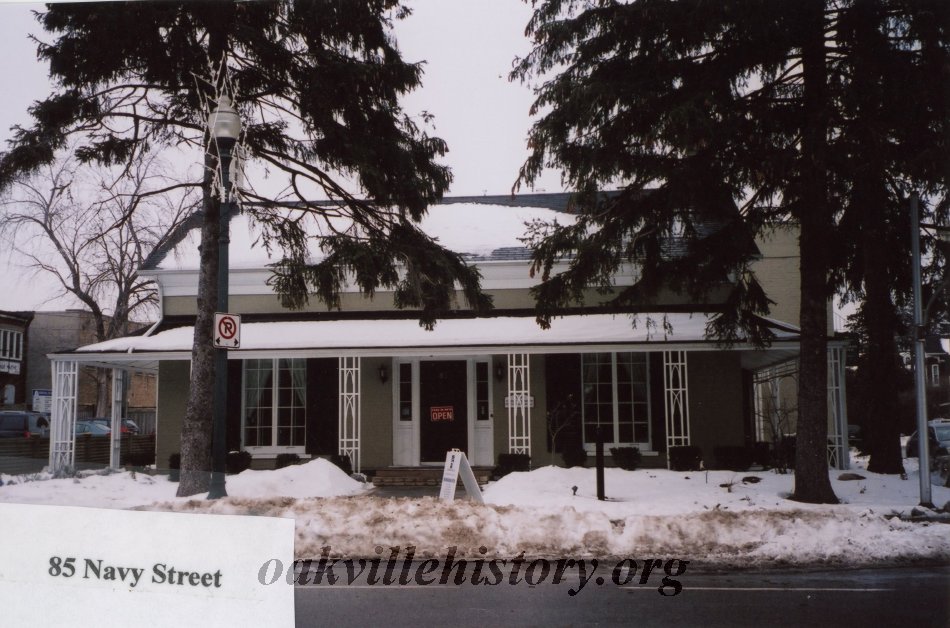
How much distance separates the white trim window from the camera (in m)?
13.1

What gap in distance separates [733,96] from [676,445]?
20.3ft

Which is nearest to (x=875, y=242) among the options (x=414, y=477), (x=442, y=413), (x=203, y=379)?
(x=442, y=413)

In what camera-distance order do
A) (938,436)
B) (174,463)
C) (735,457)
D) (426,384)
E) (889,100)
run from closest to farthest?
(889,100) < (735,457) < (174,463) < (426,384) < (938,436)

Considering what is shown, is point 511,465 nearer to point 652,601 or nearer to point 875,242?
point 875,242

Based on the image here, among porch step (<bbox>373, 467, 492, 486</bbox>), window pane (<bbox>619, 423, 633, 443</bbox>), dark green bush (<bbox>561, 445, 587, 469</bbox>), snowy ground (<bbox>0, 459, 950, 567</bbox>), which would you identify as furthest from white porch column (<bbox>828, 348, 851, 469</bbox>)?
porch step (<bbox>373, 467, 492, 486</bbox>)

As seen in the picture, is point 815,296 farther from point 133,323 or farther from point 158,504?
point 133,323

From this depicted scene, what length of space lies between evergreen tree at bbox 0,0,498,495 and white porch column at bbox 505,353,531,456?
2180 mm

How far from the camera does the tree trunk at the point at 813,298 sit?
884cm

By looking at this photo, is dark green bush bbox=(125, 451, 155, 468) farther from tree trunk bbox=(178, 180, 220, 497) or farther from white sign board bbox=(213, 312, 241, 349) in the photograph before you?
white sign board bbox=(213, 312, 241, 349)

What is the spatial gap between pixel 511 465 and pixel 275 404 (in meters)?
4.83

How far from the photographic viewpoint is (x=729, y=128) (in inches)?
340

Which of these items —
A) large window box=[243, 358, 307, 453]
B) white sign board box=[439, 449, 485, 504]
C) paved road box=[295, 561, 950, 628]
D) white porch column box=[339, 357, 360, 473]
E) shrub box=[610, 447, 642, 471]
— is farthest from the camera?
large window box=[243, 358, 307, 453]

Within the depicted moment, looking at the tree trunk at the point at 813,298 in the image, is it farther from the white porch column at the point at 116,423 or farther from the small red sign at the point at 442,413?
the white porch column at the point at 116,423

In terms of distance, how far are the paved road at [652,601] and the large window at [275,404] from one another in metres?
8.42
